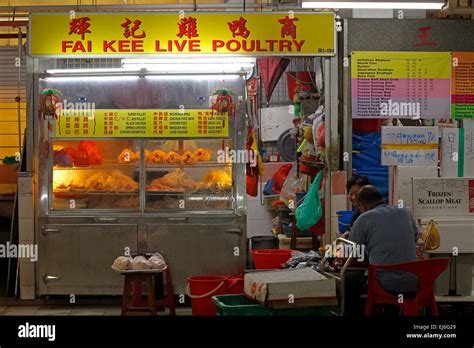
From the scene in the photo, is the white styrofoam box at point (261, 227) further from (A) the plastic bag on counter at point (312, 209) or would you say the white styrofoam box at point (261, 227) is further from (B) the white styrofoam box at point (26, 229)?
(B) the white styrofoam box at point (26, 229)

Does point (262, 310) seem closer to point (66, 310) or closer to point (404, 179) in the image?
point (404, 179)

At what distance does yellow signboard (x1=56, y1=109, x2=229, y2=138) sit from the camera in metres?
9.95

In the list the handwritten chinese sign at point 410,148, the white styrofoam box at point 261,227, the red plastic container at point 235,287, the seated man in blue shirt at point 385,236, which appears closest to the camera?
the seated man in blue shirt at point 385,236

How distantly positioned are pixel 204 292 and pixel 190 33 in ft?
9.73

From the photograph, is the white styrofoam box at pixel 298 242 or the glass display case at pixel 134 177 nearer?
the glass display case at pixel 134 177

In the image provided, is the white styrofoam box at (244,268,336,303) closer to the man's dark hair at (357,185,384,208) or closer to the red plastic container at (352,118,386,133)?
the man's dark hair at (357,185,384,208)

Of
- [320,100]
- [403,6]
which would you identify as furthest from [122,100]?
[403,6]

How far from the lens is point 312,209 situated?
9664mm

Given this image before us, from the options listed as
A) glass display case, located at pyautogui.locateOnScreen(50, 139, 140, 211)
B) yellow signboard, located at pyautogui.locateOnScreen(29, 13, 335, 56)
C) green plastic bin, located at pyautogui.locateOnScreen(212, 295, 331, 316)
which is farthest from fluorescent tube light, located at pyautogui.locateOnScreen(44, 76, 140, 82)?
green plastic bin, located at pyautogui.locateOnScreen(212, 295, 331, 316)

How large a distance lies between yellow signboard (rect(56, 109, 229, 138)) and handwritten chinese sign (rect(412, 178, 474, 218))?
2.60m

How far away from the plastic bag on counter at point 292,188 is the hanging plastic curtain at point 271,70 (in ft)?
4.26

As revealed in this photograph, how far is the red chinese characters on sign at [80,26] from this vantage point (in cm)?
877

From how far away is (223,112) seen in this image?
9.84 m

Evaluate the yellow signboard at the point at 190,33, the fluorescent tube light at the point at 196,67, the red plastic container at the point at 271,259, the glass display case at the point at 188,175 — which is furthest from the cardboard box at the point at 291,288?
the fluorescent tube light at the point at 196,67
